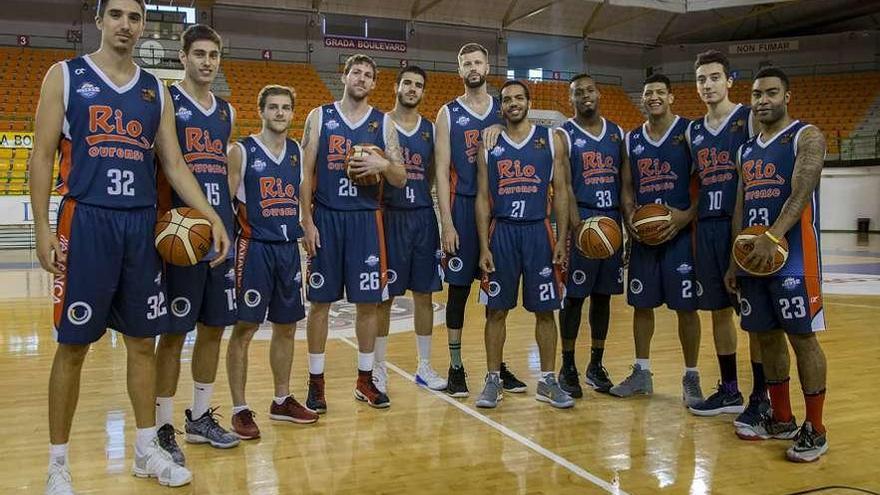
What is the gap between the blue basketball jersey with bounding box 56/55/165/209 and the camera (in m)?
2.80

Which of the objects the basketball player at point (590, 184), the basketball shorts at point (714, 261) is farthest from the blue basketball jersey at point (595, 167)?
the basketball shorts at point (714, 261)

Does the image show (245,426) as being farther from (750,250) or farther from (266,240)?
(750,250)

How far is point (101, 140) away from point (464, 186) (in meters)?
2.43

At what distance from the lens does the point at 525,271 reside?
4277mm

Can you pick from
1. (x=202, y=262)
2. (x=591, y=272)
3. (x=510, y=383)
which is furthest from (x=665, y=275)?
(x=202, y=262)

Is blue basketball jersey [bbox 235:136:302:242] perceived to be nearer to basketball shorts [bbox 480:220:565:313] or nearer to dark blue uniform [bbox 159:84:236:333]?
dark blue uniform [bbox 159:84:236:333]

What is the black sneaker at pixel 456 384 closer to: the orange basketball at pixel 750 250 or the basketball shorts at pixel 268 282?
the basketball shorts at pixel 268 282

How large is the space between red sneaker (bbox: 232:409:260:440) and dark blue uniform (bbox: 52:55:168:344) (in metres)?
0.91

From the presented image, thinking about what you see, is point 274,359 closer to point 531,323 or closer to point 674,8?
point 531,323

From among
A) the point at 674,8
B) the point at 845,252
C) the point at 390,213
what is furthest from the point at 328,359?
the point at 674,8

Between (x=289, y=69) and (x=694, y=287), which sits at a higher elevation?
(x=289, y=69)

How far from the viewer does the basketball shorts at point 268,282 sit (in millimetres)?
3770

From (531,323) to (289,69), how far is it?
50.9 ft

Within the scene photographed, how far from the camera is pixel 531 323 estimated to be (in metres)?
7.21
